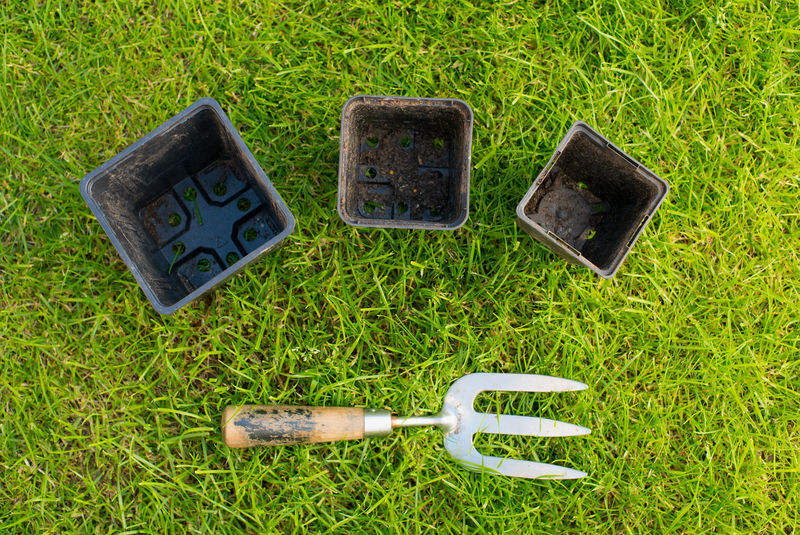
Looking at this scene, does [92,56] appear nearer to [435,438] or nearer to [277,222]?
[277,222]

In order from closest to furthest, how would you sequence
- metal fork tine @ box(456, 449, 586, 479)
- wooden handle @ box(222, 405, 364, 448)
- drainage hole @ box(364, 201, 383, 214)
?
wooden handle @ box(222, 405, 364, 448), metal fork tine @ box(456, 449, 586, 479), drainage hole @ box(364, 201, 383, 214)

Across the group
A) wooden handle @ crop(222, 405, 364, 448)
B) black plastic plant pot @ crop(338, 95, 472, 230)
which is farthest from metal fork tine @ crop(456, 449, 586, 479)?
black plastic plant pot @ crop(338, 95, 472, 230)

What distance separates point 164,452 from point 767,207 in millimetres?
2443

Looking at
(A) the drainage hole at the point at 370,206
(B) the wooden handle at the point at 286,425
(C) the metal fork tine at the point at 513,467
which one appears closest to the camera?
(B) the wooden handle at the point at 286,425

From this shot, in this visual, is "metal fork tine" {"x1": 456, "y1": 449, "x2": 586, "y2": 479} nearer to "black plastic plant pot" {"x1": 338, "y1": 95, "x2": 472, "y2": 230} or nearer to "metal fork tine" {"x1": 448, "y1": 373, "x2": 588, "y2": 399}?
"metal fork tine" {"x1": 448, "y1": 373, "x2": 588, "y2": 399}

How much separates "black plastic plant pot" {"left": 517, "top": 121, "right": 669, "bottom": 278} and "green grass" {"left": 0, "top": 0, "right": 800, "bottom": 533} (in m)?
0.11

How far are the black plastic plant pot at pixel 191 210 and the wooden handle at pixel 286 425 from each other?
18.0 inches

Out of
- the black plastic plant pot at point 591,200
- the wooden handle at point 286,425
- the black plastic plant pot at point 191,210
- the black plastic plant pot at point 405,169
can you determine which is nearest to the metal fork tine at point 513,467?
the wooden handle at point 286,425

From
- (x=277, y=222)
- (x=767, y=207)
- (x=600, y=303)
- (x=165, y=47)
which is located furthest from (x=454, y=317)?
(x=165, y=47)

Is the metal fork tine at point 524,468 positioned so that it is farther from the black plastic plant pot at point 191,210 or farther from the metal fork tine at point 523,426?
the black plastic plant pot at point 191,210

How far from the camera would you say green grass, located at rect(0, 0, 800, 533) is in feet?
6.32

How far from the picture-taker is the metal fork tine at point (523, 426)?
190 cm

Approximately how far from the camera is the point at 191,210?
194 cm

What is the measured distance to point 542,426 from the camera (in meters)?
1.90
